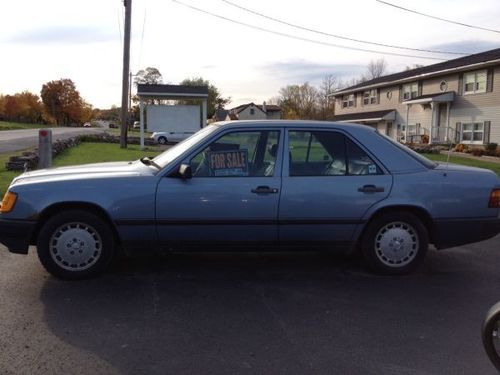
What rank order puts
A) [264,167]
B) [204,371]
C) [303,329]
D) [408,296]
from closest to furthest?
1. [204,371]
2. [303,329]
3. [408,296]
4. [264,167]

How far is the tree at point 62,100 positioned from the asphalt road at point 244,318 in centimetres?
10147

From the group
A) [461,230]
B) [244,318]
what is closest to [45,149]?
[244,318]

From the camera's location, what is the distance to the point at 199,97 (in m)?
28.6

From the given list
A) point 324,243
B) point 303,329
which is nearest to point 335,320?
point 303,329

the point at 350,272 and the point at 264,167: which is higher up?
the point at 264,167

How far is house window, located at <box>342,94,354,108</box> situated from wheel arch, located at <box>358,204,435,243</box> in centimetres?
4642

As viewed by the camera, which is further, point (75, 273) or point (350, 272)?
point (350, 272)

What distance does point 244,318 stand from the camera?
4.24 meters

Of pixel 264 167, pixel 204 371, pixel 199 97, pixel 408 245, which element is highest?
pixel 199 97

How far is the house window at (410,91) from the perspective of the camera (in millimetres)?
38847

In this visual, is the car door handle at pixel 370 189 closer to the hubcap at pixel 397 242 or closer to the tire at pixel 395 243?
the tire at pixel 395 243

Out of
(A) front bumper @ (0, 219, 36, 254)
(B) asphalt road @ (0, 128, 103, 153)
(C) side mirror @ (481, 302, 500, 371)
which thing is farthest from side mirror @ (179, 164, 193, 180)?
(B) asphalt road @ (0, 128, 103, 153)

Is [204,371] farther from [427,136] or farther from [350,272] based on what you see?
[427,136]

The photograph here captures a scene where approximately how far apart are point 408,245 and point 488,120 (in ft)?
91.8
